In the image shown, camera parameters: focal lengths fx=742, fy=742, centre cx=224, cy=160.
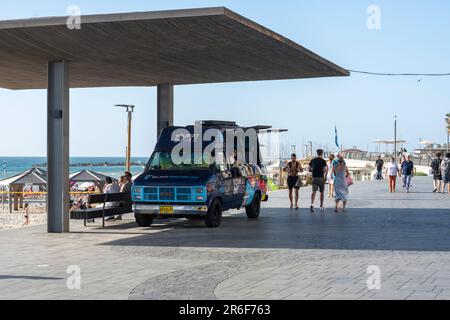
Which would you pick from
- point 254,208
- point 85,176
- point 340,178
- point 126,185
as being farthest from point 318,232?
point 85,176

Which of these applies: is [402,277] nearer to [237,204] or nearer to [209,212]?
[209,212]

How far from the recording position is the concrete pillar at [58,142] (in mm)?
Result: 17047

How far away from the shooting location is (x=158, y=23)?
43.7 feet

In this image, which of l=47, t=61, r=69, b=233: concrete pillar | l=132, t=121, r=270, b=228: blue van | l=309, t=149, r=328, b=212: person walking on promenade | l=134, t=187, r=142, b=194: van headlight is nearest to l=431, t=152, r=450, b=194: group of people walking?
l=309, t=149, r=328, b=212: person walking on promenade

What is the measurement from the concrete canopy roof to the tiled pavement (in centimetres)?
395

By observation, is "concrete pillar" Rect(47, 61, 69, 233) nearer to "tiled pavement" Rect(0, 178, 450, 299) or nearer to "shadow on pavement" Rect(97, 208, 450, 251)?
"tiled pavement" Rect(0, 178, 450, 299)

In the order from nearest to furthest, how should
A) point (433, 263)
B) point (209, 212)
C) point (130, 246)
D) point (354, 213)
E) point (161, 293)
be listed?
point (161, 293) < point (433, 263) < point (130, 246) < point (209, 212) < point (354, 213)

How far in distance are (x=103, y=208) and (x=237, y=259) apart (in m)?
6.79

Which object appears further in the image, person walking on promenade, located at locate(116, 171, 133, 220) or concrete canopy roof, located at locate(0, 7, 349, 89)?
person walking on promenade, located at locate(116, 171, 133, 220)

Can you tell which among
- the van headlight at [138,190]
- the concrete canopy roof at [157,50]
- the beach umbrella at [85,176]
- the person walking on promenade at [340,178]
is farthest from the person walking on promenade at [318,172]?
the beach umbrella at [85,176]

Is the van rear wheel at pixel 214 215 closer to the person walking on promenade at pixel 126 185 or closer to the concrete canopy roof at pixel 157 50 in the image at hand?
the person walking on promenade at pixel 126 185

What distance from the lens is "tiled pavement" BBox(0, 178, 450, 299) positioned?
9320mm
